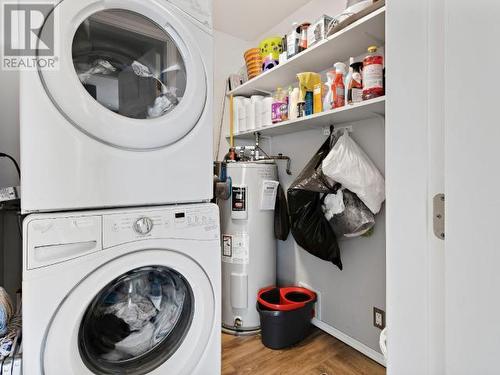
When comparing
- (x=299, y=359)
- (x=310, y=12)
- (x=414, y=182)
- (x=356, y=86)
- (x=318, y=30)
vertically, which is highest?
(x=310, y=12)

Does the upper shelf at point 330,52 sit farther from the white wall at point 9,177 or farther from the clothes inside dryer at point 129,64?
the white wall at point 9,177

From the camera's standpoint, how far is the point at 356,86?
4.18 ft

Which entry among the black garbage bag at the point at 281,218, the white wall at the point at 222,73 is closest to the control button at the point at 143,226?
the black garbage bag at the point at 281,218

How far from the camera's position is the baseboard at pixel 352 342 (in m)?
1.39

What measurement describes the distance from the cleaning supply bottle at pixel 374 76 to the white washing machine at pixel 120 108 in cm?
73

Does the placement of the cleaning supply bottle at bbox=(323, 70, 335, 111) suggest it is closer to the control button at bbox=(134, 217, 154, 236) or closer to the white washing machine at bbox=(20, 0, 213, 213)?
the white washing machine at bbox=(20, 0, 213, 213)

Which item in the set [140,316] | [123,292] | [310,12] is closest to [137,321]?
[140,316]

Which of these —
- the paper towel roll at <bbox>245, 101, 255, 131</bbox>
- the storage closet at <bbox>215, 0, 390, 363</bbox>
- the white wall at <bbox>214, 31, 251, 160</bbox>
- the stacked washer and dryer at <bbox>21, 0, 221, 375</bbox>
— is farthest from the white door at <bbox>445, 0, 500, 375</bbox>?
the white wall at <bbox>214, 31, 251, 160</bbox>

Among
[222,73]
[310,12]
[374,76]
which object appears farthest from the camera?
[222,73]

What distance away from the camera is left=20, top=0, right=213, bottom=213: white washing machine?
71cm

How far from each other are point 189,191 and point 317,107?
Result: 938 mm

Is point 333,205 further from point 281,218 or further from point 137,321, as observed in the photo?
point 137,321

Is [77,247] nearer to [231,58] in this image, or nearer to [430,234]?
[430,234]

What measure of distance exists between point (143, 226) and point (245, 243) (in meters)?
0.94
